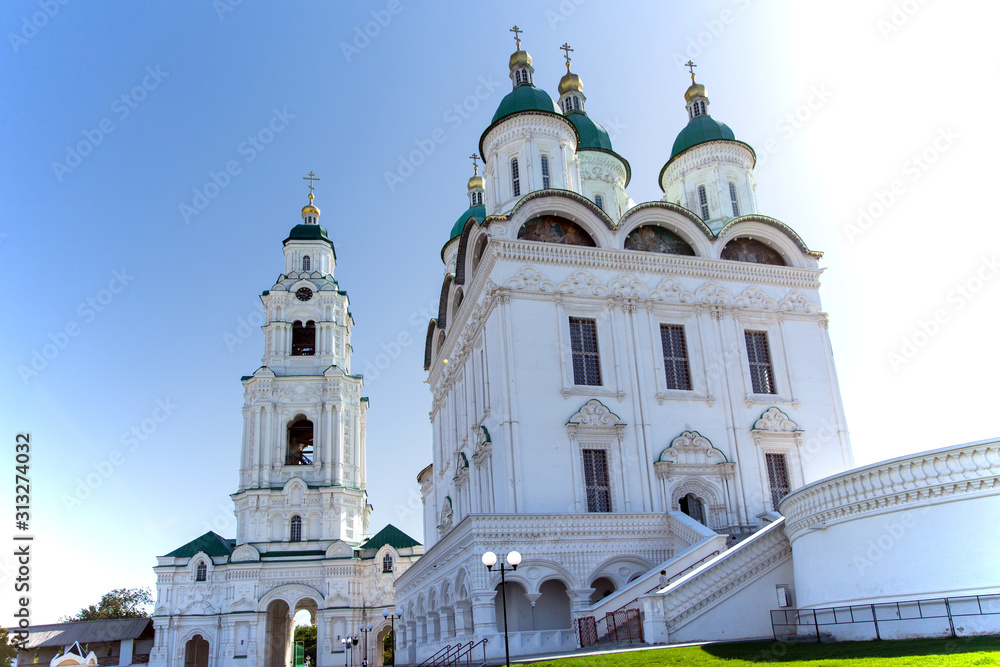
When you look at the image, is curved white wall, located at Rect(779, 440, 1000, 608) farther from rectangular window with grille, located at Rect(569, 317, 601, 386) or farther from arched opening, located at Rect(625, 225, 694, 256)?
arched opening, located at Rect(625, 225, 694, 256)

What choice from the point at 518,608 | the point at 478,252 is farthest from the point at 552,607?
the point at 478,252

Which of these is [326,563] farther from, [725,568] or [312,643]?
[312,643]

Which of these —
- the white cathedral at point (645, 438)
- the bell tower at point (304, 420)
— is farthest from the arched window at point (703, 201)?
the bell tower at point (304, 420)

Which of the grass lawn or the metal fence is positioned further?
the metal fence

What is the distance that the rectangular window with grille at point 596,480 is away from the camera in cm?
2414

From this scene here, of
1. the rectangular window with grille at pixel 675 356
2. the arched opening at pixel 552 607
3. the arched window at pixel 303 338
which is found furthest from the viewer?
the arched window at pixel 303 338

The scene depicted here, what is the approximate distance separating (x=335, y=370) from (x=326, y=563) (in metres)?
10.8

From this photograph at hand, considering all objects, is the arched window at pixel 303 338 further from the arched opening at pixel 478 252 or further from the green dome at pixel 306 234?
the arched opening at pixel 478 252

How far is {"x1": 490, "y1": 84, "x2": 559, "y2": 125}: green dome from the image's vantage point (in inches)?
1169

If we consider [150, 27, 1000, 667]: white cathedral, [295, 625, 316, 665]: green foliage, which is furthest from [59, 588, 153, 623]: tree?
[150, 27, 1000, 667]: white cathedral

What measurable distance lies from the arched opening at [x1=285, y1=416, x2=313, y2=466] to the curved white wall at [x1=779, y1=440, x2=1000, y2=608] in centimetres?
3434

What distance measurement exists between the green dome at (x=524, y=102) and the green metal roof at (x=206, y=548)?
27.2 m

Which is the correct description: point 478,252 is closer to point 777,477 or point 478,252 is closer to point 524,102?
point 524,102

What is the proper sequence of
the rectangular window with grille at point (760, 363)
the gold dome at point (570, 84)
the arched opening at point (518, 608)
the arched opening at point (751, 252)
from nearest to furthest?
1. the arched opening at point (518, 608)
2. the rectangular window with grille at point (760, 363)
3. the arched opening at point (751, 252)
4. the gold dome at point (570, 84)
